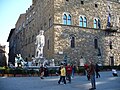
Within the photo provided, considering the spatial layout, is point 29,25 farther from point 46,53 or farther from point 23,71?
point 23,71

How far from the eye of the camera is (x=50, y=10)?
34.3 metres

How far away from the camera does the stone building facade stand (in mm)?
32562

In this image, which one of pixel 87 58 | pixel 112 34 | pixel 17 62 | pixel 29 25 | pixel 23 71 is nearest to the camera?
pixel 23 71

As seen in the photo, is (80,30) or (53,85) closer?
(53,85)

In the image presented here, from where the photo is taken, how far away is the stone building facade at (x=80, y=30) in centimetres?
3256

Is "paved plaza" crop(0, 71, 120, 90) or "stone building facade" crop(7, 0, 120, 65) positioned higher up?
"stone building facade" crop(7, 0, 120, 65)

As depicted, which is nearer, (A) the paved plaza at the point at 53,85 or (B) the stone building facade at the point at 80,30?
(A) the paved plaza at the point at 53,85

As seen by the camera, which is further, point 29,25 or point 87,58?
point 29,25

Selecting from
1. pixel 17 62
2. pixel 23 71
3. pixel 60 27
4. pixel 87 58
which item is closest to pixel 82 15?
pixel 60 27

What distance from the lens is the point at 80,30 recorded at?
1355 inches

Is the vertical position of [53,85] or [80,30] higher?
[80,30]

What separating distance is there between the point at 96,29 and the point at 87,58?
520 cm

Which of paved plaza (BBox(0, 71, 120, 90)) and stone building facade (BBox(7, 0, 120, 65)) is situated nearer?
paved plaza (BBox(0, 71, 120, 90))

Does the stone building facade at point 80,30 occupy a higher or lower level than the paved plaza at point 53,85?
higher
